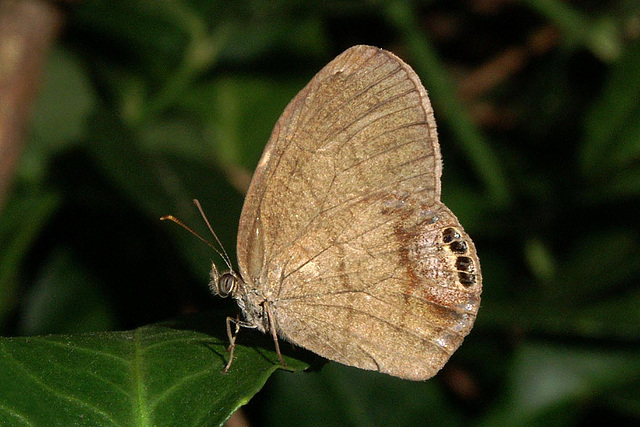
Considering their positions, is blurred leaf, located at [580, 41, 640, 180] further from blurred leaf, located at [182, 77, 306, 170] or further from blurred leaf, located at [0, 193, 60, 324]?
blurred leaf, located at [0, 193, 60, 324]

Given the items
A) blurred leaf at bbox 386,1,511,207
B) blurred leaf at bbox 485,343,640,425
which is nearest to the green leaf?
blurred leaf at bbox 485,343,640,425

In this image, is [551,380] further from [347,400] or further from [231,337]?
[231,337]

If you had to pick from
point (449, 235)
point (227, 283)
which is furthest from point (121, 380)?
point (449, 235)

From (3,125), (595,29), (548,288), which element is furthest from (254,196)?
(595,29)

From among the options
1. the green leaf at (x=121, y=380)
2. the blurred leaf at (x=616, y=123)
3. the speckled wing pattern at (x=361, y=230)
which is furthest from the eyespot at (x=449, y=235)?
the blurred leaf at (x=616, y=123)

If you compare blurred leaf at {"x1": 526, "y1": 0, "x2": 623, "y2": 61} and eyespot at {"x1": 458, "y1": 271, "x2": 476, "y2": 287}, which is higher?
eyespot at {"x1": 458, "y1": 271, "x2": 476, "y2": 287}
